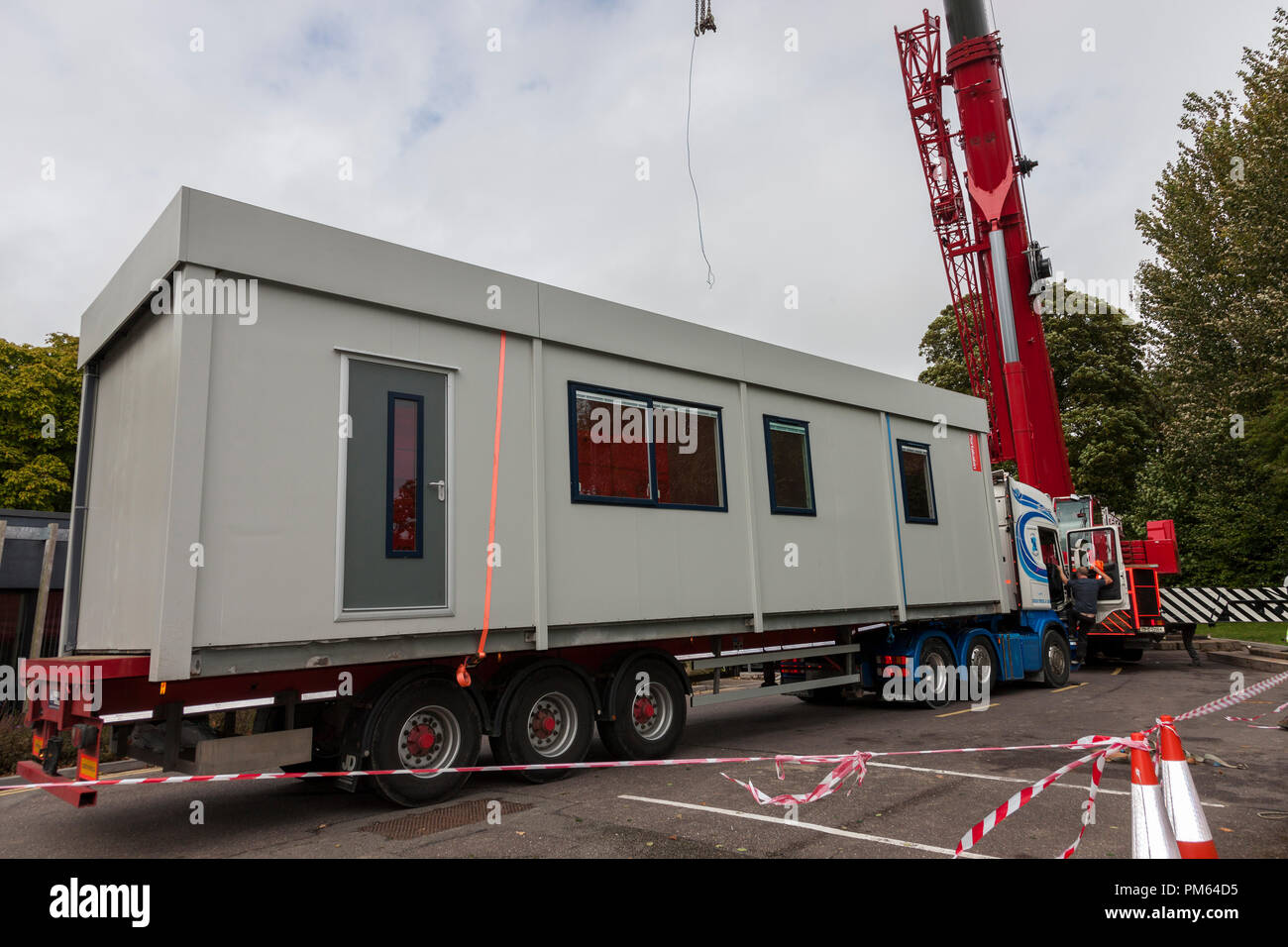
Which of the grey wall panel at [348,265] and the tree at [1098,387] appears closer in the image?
the grey wall panel at [348,265]

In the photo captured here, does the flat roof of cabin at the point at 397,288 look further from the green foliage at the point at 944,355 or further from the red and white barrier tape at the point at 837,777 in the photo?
the green foliage at the point at 944,355

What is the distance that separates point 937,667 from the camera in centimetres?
1051

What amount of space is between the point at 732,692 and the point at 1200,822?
5.26m

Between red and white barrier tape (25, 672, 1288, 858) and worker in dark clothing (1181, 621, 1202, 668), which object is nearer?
red and white barrier tape (25, 672, 1288, 858)

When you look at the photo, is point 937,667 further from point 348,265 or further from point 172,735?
point 172,735

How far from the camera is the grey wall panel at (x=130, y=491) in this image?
16.8 feet

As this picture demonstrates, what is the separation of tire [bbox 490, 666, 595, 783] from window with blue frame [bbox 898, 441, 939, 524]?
508 cm

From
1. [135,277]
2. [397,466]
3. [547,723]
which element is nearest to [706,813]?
[547,723]

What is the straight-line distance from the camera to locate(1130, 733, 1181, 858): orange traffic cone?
3145 millimetres

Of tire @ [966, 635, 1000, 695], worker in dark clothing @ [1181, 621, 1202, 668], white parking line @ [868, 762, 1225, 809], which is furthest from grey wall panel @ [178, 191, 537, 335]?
worker in dark clothing @ [1181, 621, 1202, 668]

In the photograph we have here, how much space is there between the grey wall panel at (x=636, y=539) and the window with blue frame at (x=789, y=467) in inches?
19.0

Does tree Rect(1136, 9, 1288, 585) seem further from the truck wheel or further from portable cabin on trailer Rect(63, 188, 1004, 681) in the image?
portable cabin on trailer Rect(63, 188, 1004, 681)

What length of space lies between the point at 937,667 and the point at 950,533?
1.69 meters

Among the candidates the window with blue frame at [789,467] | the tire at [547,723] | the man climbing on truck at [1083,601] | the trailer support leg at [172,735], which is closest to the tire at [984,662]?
the man climbing on truck at [1083,601]
